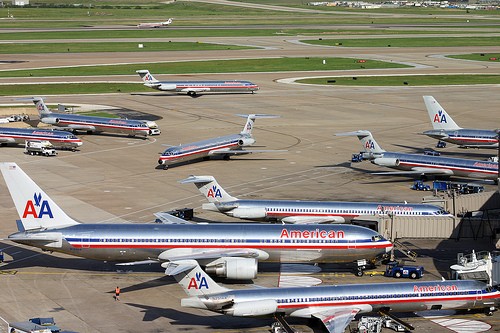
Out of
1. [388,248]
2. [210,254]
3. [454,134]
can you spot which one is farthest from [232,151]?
[210,254]

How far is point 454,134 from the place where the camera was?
11412 centimetres

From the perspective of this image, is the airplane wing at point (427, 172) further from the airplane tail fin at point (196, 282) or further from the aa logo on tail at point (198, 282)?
the aa logo on tail at point (198, 282)

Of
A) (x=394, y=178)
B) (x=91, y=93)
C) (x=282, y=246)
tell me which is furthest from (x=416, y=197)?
(x=91, y=93)

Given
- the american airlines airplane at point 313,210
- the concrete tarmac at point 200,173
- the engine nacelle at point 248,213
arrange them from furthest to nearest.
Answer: the engine nacelle at point 248,213 → the american airlines airplane at point 313,210 → the concrete tarmac at point 200,173

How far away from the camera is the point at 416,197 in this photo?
9388cm

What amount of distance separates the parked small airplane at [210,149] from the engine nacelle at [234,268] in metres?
43.4

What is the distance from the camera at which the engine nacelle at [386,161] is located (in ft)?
328

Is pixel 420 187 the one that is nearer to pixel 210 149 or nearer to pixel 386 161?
pixel 386 161

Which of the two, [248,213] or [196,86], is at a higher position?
[196,86]

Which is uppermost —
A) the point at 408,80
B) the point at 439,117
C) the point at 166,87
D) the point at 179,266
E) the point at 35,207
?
the point at 408,80

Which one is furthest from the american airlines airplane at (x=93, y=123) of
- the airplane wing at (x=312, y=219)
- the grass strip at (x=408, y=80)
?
the grass strip at (x=408, y=80)

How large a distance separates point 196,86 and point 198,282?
385 feet

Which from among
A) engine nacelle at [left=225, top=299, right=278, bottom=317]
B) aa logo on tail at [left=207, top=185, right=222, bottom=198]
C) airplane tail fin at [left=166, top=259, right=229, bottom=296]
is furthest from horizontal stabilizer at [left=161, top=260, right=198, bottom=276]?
aa logo on tail at [left=207, top=185, right=222, bottom=198]

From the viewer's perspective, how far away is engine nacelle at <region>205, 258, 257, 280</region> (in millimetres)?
63656
